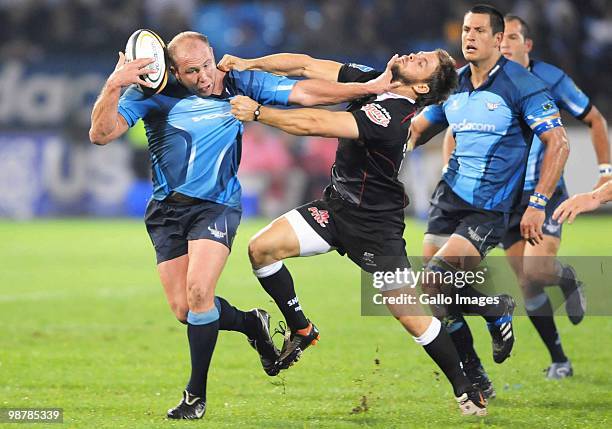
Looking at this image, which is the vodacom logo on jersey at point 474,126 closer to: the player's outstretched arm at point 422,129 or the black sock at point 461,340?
the player's outstretched arm at point 422,129

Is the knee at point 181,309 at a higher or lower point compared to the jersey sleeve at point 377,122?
lower

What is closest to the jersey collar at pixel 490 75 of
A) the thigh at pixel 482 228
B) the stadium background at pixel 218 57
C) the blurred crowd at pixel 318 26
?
the thigh at pixel 482 228

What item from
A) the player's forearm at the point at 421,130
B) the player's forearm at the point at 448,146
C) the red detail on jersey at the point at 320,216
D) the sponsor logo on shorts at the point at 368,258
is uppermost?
the player's forearm at the point at 421,130

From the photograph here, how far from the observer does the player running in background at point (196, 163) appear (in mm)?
6500

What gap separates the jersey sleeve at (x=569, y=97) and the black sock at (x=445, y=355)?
2943 mm

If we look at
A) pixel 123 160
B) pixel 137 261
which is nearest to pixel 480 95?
pixel 137 261

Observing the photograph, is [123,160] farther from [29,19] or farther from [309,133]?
[309,133]

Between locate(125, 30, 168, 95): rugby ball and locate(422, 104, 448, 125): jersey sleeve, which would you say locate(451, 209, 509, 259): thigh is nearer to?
locate(422, 104, 448, 125): jersey sleeve

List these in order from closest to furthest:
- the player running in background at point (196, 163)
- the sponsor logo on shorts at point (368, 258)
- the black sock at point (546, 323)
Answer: the player running in background at point (196, 163) < the sponsor logo on shorts at point (368, 258) < the black sock at point (546, 323)

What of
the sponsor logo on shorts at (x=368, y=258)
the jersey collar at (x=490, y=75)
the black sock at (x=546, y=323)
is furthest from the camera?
the black sock at (x=546, y=323)

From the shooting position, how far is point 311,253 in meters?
7.03

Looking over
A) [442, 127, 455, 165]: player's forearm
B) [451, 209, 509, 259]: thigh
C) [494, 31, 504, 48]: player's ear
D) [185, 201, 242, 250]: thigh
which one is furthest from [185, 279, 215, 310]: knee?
[494, 31, 504, 48]: player's ear

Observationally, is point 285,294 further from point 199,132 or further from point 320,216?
point 199,132
